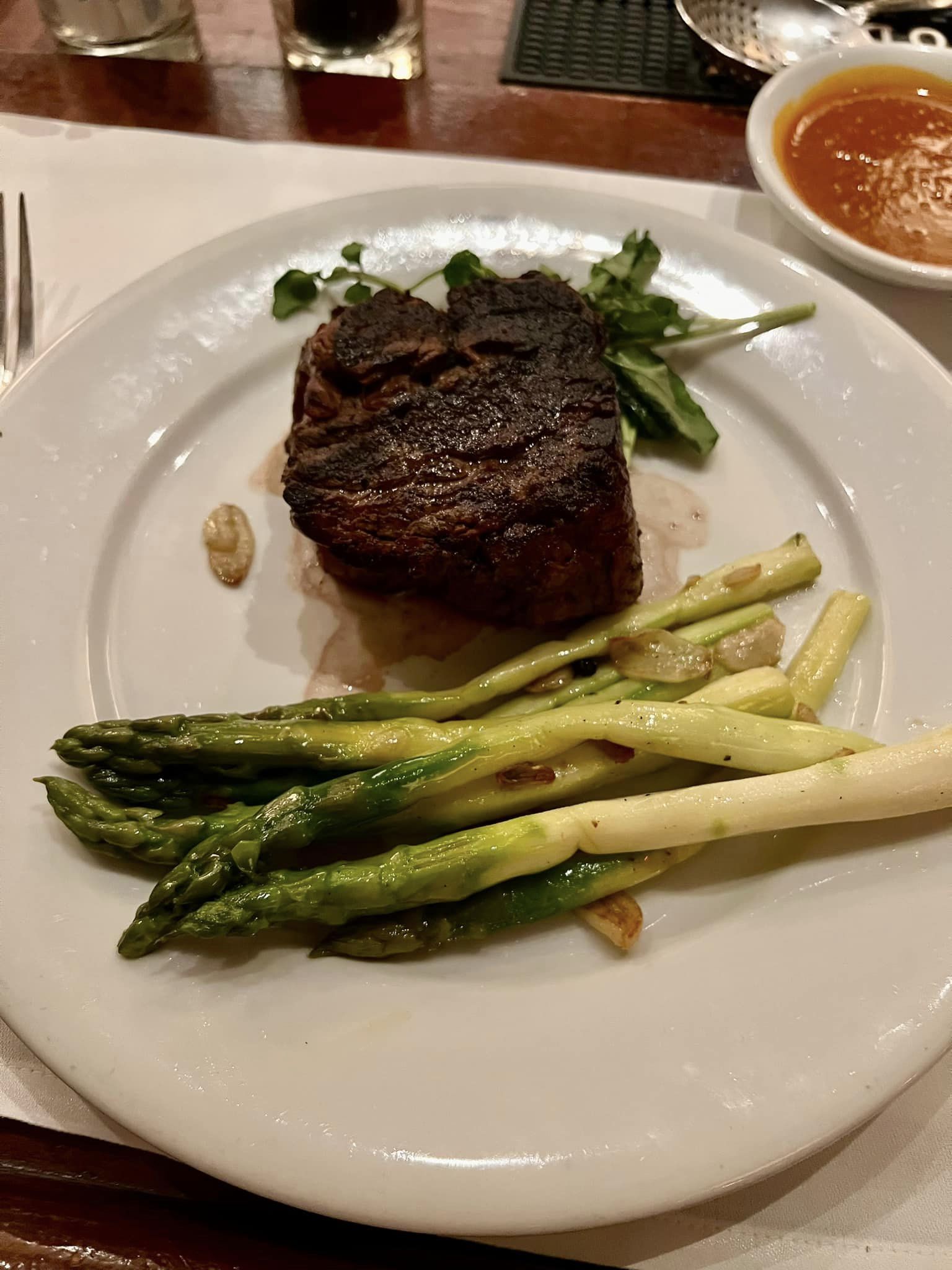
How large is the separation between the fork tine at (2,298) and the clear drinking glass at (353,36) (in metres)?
1.71

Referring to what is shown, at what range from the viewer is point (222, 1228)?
6.13 feet

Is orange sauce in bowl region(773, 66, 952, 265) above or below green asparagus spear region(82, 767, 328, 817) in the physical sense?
above

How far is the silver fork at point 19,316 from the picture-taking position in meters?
3.06

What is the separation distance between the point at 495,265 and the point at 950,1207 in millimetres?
3147

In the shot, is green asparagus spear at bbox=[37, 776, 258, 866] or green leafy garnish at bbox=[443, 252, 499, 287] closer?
green asparagus spear at bbox=[37, 776, 258, 866]

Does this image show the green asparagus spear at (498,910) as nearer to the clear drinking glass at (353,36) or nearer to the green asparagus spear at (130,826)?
the green asparagus spear at (130,826)

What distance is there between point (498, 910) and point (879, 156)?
332cm

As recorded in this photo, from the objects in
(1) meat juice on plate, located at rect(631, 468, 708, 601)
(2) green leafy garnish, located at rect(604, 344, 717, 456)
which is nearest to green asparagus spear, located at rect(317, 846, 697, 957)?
(1) meat juice on plate, located at rect(631, 468, 708, 601)

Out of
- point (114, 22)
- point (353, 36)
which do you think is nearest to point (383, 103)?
point (353, 36)

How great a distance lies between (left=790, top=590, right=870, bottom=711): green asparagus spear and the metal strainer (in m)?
3.04

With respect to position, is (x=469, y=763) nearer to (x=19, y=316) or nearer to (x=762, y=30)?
(x=19, y=316)

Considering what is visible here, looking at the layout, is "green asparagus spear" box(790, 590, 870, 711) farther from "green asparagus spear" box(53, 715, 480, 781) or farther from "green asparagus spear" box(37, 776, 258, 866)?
"green asparagus spear" box(37, 776, 258, 866)

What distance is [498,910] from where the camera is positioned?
6.71ft

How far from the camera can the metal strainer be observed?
4.07m
